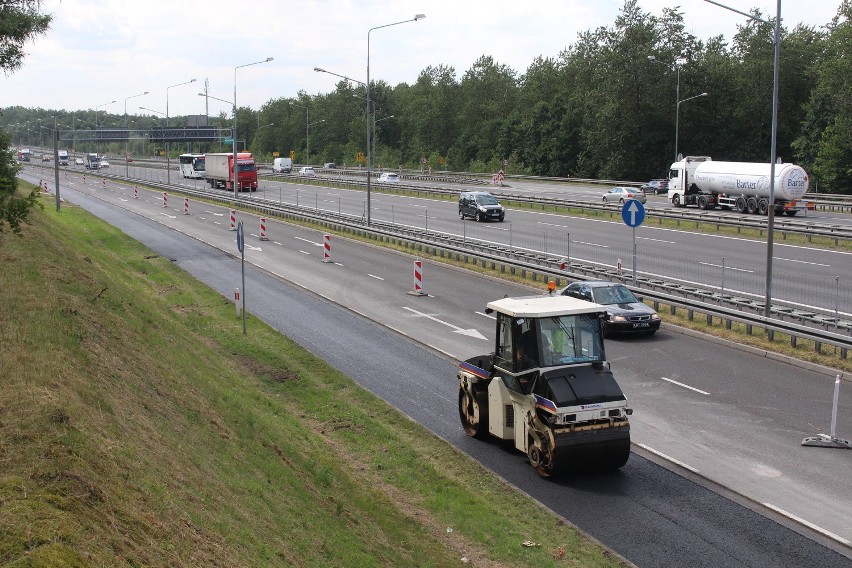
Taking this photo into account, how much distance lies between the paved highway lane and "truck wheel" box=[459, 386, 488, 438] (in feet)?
Answer: 0.58

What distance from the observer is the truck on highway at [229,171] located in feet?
260

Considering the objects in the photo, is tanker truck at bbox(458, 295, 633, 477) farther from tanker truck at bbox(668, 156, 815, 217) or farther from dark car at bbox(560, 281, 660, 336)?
tanker truck at bbox(668, 156, 815, 217)

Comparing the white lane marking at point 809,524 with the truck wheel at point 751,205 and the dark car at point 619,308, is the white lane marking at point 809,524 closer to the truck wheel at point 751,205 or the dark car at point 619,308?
the dark car at point 619,308

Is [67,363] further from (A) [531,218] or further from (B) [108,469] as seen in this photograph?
(A) [531,218]

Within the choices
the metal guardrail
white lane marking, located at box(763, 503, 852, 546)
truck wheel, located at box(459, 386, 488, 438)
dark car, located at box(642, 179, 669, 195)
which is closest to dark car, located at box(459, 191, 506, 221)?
the metal guardrail

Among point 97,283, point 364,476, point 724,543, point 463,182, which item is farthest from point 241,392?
point 463,182

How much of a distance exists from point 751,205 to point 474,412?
41579mm

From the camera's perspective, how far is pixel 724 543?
10719 mm

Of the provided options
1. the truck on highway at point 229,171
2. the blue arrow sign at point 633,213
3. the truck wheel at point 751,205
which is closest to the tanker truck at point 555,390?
the blue arrow sign at point 633,213

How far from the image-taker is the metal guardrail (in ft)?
67.8

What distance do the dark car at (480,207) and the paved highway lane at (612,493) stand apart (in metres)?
27.8

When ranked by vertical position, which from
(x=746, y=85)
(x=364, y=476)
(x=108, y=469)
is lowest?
(x=364, y=476)

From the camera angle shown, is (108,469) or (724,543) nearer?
(108,469)

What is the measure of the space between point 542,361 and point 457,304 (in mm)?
14380
